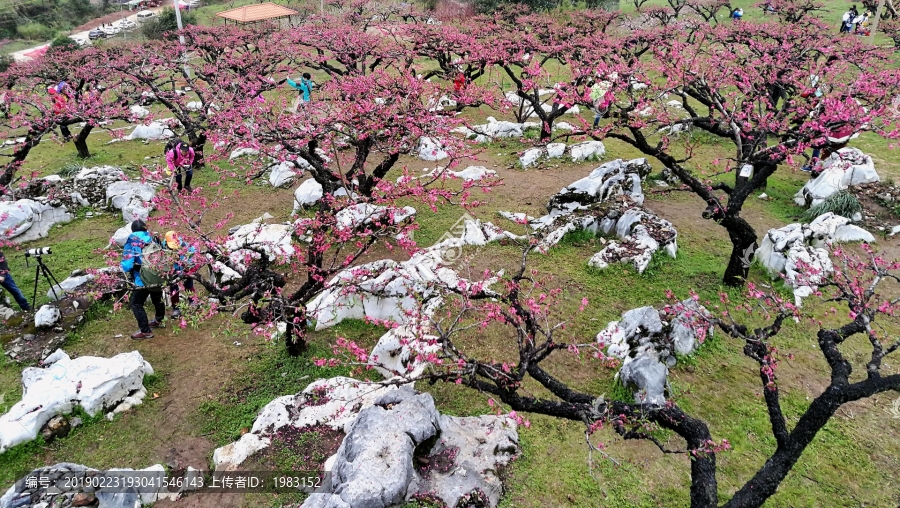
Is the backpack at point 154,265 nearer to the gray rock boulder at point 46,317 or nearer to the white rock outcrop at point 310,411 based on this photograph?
the gray rock boulder at point 46,317

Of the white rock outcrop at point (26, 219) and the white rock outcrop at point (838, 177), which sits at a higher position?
the white rock outcrop at point (838, 177)

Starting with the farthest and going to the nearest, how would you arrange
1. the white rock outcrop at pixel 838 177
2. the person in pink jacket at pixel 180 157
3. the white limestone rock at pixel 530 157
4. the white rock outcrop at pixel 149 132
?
the white rock outcrop at pixel 149 132, the white limestone rock at pixel 530 157, the white rock outcrop at pixel 838 177, the person in pink jacket at pixel 180 157

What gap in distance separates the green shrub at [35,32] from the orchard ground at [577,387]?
42780 millimetres

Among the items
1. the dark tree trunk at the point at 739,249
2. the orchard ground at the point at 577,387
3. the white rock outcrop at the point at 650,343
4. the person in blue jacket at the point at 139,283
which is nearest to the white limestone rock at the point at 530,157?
the orchard ground at the point at 577,387

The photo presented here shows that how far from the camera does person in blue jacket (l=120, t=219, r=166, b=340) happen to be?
27.6 feet

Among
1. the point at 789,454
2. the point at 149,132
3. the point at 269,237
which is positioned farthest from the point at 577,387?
the point at 149,132

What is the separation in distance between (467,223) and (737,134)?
6.16 m

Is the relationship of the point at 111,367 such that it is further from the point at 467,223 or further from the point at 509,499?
the point at 467,223

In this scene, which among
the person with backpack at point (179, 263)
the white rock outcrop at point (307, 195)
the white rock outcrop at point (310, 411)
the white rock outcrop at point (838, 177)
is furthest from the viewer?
the white rock outcrop at point (307, 195)

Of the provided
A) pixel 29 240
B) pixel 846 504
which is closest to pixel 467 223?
pixel 846 504

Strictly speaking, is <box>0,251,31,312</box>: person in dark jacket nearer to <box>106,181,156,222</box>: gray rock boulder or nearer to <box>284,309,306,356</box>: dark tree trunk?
<box>106,181,156,222</box>: gray rock boulder

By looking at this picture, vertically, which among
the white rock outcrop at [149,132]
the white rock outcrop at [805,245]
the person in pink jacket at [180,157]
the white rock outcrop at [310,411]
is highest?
the person in pink jacket at [180,157]

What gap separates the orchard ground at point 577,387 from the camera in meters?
6.39

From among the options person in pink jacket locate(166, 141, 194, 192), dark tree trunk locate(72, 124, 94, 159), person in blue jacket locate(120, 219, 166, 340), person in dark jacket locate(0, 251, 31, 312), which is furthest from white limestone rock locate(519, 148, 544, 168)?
dark tree trunk locate(72, 124, 94, 159)
